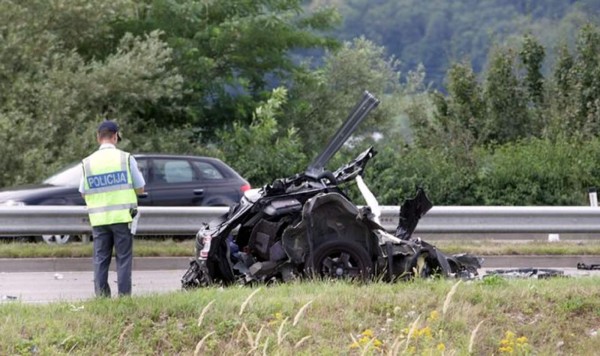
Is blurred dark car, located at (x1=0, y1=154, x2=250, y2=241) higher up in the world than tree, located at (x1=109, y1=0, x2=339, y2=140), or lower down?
lower down

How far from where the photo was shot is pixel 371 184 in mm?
23078

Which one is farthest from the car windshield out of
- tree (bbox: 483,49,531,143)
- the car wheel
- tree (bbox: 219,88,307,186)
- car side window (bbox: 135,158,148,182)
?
tree (bbox: 483,49,531,143)

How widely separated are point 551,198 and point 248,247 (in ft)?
43.8

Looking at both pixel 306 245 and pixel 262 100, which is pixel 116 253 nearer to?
pixel 306 245

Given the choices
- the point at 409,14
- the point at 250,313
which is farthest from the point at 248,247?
the point at 409,14

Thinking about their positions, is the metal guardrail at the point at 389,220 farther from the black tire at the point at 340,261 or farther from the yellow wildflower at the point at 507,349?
the yellow wildflower at the point at 507,349

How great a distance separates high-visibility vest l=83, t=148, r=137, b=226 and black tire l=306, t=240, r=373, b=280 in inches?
71.8

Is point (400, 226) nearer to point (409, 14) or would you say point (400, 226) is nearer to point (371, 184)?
point (371, 184)

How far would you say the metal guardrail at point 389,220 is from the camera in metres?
15.5

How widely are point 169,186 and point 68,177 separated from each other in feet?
5.21

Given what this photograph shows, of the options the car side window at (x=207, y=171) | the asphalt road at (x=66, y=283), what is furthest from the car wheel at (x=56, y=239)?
the car side window at (x=207, y=171)

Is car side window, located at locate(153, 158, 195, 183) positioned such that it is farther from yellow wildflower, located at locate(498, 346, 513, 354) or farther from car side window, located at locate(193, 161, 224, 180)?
yellow wildflower, located at locate(498, 346, 513, 354)

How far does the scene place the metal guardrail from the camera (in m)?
15.5

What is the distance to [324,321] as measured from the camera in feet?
28.6
